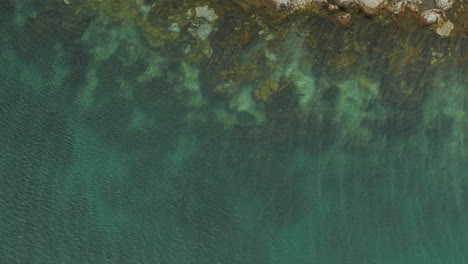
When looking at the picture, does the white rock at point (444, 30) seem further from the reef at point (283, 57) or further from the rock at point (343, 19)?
the rock at point (343, 19)

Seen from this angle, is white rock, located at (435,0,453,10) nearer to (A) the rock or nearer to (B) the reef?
(B) the reef

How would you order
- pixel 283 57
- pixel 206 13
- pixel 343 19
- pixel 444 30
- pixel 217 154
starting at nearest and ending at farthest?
pixel 217 154 < pixel 283 57 < pixel 206 13 < pixel 343 19 < pixel 444 30

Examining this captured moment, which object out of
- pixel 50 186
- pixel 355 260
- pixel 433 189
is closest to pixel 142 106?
pixel 50 186

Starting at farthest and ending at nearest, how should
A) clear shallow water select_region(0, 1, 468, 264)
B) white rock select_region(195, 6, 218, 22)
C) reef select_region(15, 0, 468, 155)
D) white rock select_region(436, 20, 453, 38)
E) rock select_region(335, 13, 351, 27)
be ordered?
white rock select_region(436, 20, 453, 38), rock select_region(335, 13, 351, 27), white rock select_region(195, 6, 218, 22), reef select_region(15, 0, 468, 155), clear shallow water select_region(0, 1, 468, 264)

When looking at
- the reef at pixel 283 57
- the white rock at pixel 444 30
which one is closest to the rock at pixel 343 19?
the reef at pixel 283 57

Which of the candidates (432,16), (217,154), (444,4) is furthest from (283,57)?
(444,4)

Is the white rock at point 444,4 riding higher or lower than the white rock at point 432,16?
higher

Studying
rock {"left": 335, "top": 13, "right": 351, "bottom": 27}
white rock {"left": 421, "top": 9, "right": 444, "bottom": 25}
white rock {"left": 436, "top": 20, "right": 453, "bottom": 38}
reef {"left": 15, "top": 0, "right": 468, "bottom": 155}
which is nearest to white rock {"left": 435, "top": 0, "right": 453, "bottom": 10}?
reef {"left": 15, "top": 0, "right": 468, "bottom": 155}

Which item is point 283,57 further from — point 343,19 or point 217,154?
point 217,154

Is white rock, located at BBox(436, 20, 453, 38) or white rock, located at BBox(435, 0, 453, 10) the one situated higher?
white rock, located at BBox(435, 0, 453, 10)
